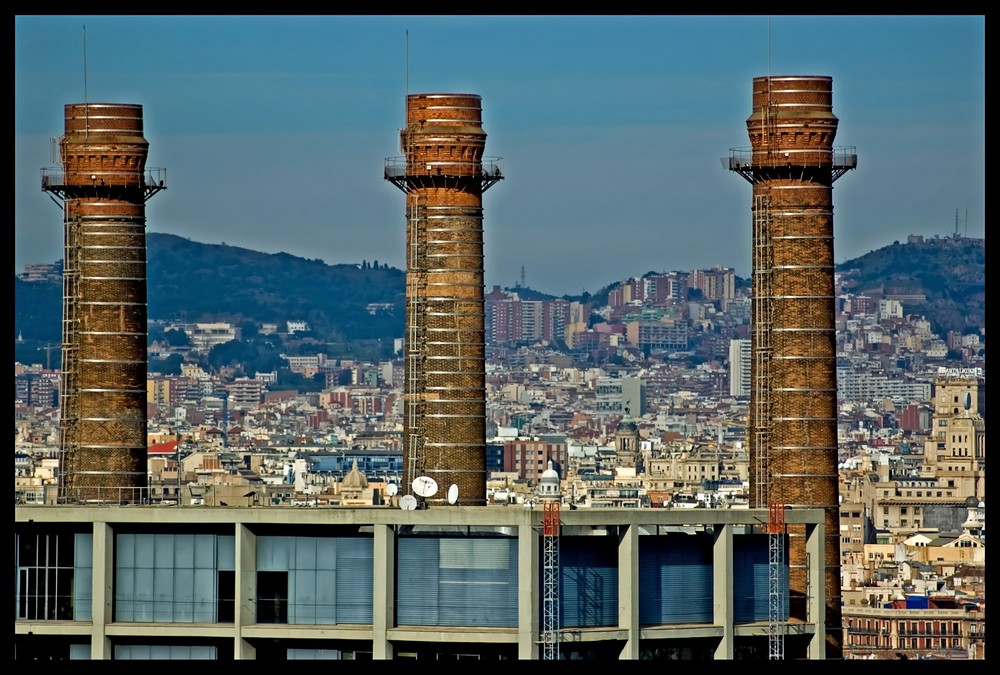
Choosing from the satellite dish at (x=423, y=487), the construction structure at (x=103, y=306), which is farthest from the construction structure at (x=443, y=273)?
the satellite dish at (x=423, y=487)

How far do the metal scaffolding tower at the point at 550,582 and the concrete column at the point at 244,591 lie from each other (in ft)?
18.5

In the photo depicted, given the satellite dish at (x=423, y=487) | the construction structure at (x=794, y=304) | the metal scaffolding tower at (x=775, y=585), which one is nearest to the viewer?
the metal scaffolding tower at (x=775, y=585)

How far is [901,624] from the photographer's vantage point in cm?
14038

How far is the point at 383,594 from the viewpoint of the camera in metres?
44.1

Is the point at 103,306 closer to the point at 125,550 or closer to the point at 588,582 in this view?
the point at 125,550

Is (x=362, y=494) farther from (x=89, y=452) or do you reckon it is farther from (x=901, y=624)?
(x=89, y=452)

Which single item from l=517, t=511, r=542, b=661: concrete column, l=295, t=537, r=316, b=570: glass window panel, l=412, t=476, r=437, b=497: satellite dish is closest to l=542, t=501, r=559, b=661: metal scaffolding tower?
l=517, t=511, r=542, b=661: concrete column

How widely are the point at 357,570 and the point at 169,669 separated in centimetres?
1683

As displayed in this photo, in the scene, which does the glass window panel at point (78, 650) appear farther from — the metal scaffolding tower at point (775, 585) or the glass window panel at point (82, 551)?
the metal scaffolding tower at point (775, 585)

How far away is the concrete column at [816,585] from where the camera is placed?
48906mm

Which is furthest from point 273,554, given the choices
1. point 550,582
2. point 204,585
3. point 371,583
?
point 550,582

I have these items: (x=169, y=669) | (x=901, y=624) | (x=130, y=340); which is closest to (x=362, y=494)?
(x=901, y=624)

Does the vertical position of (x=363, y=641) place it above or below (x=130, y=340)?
below

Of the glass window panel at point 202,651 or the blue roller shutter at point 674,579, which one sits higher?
the blue roller shutter at point 674,579
